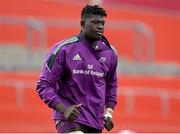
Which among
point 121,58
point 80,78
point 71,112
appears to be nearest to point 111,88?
point 80,78

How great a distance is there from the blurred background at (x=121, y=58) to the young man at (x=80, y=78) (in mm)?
6462

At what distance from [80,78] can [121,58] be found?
29.9 feet

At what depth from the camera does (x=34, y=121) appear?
554 inches

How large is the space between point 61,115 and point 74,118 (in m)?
0.22

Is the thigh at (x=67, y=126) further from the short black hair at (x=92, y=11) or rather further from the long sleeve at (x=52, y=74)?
the short black hair at (x=92, y=11)

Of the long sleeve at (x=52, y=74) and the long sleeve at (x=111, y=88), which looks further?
the long sleeve at (x=111, y=88)

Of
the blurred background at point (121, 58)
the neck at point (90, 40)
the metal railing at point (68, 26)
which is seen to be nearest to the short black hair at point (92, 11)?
the neck at point (90, 40)

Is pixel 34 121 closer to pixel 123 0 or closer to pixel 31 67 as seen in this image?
pixel 31 67

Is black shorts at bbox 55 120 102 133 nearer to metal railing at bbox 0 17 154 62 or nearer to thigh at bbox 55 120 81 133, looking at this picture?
thigh at bbox 55 120 81 133

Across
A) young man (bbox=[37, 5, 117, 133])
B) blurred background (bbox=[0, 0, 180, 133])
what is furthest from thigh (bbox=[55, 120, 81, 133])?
blurred background (bbox=[0, 0, 180, 133])

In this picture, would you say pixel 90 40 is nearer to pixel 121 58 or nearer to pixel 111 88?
pixel 111 88

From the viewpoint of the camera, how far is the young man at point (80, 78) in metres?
6.62

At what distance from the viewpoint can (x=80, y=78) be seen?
668cm

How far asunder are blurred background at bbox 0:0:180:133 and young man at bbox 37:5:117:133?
646 centimetres
